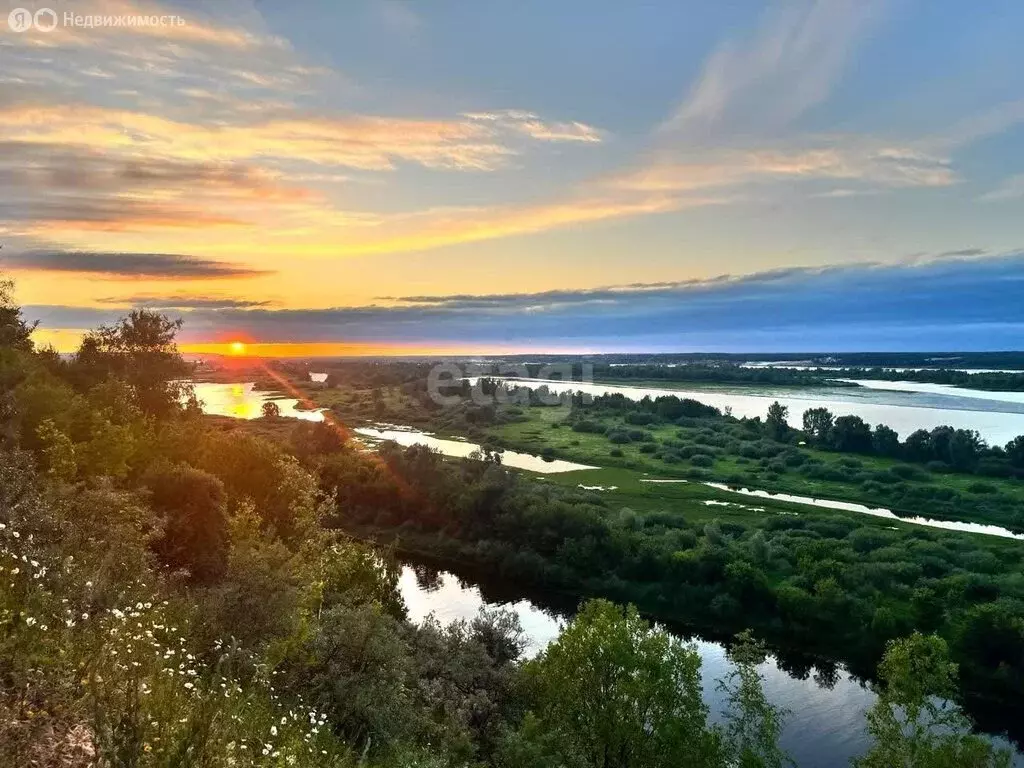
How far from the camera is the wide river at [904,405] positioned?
126m

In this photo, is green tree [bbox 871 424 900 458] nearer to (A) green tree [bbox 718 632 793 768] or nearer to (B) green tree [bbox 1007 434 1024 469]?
(B) green tree [bbox 1007 434 1024 469]

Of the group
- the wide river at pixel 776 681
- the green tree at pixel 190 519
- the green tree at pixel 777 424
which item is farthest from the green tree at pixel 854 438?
the green tree at pixel 190 519

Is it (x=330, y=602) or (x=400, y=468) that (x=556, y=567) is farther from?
(x=330, y=602)

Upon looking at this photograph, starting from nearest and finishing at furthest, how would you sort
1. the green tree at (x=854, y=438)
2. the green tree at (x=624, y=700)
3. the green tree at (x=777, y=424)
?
the green tree at (x=624, y=700) → the green tree at (x=854, y=438) → the green tree at (x=777, y=424)

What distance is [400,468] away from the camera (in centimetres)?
7169

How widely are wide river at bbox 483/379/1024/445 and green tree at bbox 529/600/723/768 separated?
343ft

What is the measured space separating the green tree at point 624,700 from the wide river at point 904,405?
4119 inches

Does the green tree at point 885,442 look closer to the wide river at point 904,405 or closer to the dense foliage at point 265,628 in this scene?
the wide river at point 904,405

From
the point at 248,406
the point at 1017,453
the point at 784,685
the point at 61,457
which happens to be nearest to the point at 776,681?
the point at 784,685

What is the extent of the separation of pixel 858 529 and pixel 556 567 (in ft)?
90.5

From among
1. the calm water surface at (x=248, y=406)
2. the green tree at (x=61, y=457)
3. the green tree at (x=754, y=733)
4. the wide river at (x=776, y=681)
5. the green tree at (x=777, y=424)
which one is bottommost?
the wide river at (x=776, y=681)

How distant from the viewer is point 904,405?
515 ft

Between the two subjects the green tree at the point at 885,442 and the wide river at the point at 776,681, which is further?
the green tree at the point at 885,442

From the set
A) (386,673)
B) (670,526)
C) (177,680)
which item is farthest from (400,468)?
(177,680)
